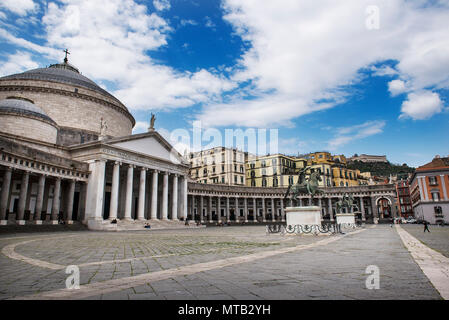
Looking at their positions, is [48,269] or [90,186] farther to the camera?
[90,186]

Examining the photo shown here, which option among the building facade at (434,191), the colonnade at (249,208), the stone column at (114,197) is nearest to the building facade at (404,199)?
the colonnade at (249,208)

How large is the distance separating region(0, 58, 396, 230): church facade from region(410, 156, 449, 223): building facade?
32.6 ft

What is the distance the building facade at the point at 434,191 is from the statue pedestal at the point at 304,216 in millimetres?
45485

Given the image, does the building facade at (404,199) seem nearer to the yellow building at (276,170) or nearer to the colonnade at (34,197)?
the yellow building at (276,170)

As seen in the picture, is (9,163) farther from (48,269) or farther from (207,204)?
(207,204)

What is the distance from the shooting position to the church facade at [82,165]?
2780 centimetres

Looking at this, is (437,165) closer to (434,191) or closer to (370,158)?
(434,191)

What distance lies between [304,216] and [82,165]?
26575 millimetres

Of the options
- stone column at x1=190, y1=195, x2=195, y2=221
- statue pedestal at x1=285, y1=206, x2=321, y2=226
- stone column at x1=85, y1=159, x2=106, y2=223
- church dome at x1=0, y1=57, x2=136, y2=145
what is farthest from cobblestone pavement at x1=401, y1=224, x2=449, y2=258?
stone column at x1=190, y1=195, x2=195, y2=221

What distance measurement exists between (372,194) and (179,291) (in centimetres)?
7466

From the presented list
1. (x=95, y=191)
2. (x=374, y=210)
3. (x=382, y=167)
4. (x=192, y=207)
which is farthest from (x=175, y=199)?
(x=382, y=167)

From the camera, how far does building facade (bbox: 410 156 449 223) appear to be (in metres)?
50.9
